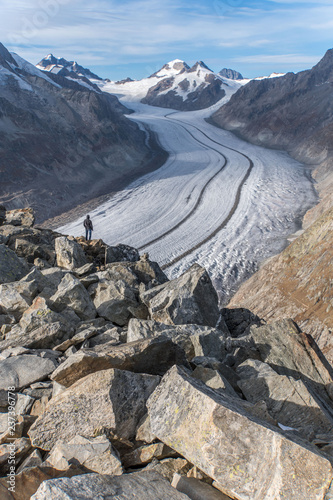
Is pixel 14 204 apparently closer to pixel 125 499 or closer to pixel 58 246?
pixel 58 246

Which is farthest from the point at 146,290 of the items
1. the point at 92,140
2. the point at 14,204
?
the point at 92,140

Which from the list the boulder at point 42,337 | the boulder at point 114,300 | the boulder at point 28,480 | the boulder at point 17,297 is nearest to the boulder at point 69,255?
the boulder at point 114,300

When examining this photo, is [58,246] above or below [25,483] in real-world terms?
above

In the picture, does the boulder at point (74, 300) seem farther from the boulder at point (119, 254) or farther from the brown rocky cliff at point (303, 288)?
the brown rocky cliff at point (303, 288)

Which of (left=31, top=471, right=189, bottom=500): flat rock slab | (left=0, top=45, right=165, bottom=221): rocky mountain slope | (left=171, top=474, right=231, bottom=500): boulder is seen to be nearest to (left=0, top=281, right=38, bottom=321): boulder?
(left=31, top=471, right=189, bottom=500): flat rock slab

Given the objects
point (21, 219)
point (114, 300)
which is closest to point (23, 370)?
point (114, 300)

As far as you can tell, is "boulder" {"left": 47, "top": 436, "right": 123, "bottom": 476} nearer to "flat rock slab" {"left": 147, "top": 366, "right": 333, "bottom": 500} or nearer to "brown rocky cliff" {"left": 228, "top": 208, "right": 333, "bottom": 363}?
"flat rock slab" {"left": 147, "top": 366, "right": 333, "bottom": 500}

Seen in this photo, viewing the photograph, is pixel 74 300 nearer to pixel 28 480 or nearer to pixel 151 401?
pixel 151 401
